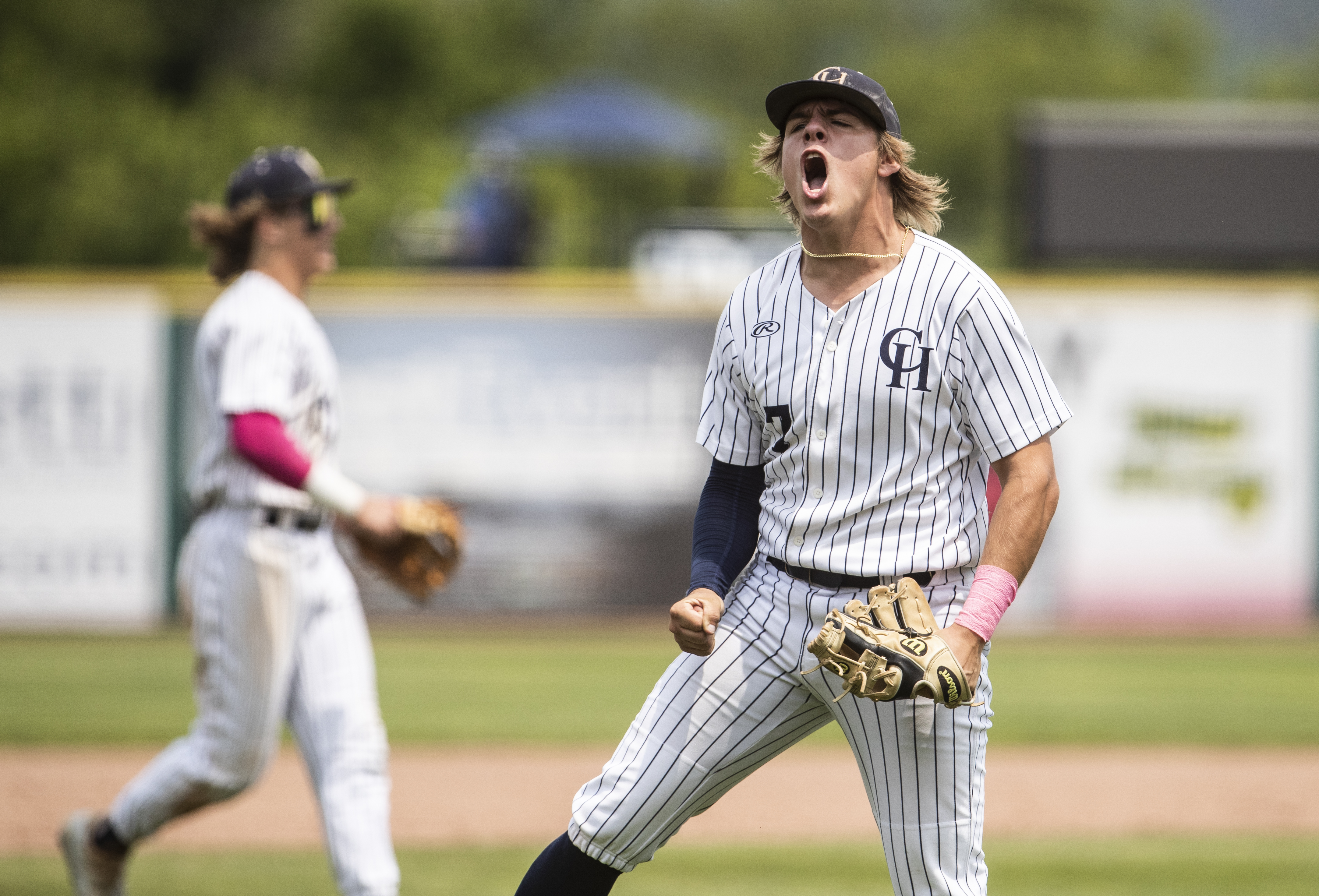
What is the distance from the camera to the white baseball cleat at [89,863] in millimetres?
4445

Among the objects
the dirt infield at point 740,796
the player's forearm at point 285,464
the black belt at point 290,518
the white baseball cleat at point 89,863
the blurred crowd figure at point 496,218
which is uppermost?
the blurred crowd figure at point 496,218

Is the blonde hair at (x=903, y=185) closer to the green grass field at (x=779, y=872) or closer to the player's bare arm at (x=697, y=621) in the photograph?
the player's bare arm at (x=697, y=621)

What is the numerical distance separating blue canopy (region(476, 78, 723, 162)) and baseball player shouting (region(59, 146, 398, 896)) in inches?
635

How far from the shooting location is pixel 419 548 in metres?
4.16

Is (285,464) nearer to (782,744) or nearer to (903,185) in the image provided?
(782,744)

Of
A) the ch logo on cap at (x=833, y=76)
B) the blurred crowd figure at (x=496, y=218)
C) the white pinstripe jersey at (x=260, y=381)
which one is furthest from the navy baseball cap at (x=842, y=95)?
the blurred crowd figure at (x=496, y=218)

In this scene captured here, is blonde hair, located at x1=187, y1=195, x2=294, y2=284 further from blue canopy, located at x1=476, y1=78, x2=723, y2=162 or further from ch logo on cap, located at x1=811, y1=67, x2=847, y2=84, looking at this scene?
blue canopy, located at x1=476, y1=78, x2=723, y2=162

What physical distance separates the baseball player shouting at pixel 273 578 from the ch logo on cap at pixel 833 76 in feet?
5.03

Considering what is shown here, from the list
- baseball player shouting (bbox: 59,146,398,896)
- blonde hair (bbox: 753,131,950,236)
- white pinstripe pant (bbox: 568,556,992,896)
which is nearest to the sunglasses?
baseball player shouting (bbox: 59,146,398,896)

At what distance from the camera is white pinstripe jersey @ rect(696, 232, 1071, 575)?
299cm

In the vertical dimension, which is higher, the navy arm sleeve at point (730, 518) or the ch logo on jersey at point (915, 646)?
the navy arm sleeve at point (730, 518)

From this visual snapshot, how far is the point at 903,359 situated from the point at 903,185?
405 mm

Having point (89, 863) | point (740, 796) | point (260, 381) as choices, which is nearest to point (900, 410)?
point (260, 381)

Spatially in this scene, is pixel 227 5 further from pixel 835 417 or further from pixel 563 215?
pixel 835 417
